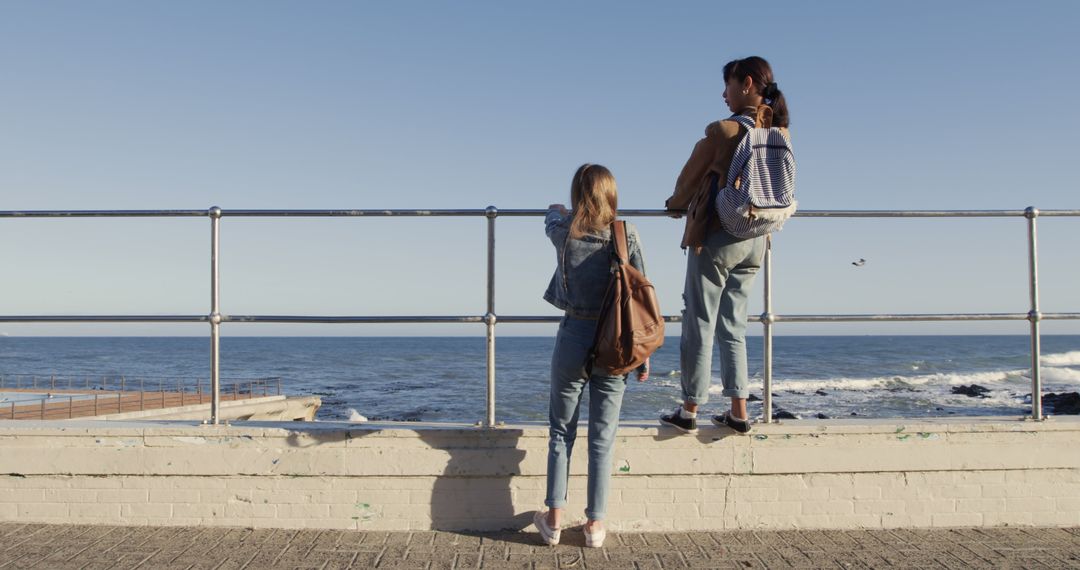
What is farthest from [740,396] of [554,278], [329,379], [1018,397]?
[329,379]

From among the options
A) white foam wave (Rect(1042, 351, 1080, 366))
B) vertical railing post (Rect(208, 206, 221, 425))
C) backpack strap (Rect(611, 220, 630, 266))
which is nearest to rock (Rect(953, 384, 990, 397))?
white foam wave (Rect(1042, 351, 1080, 366))

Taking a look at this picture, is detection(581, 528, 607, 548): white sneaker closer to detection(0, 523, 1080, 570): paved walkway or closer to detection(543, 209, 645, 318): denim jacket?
detection(0, 523, 1080, 570): paved walkway

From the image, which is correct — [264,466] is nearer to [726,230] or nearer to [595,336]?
[595,336]

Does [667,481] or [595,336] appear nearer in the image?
[595,336]

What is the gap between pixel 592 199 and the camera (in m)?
2.87

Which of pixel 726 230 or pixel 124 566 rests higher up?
pixel 726 230

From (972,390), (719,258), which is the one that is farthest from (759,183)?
(972,390)

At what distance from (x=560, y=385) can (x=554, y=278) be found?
0.46m

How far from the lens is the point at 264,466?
3.22 meters

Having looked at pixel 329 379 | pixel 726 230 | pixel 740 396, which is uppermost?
pixel 726 230

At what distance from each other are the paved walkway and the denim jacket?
102cm

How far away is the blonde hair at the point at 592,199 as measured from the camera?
2871 mm

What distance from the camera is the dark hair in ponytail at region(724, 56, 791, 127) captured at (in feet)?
9.70

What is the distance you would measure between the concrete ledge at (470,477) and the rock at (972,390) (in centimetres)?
3010
